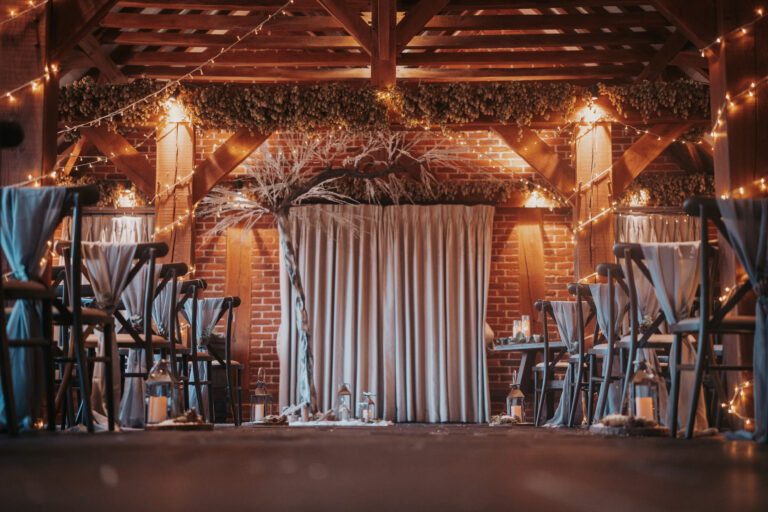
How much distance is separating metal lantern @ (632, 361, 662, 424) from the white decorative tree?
5232 millimetres

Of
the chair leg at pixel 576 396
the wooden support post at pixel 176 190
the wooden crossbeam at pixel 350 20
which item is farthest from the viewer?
the wooden support post at pixel 176 190

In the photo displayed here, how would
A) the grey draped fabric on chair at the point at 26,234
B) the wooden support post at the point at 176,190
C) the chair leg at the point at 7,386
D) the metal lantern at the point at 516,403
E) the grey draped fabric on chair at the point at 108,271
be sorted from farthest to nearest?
the wooden support post at the point at 176,190, the metal lantern at the point at 516,403, the grey draped fabric on chair at the point at 108,271, the grey draped fabric on chair at the point at 26,234, the chair leg at the point at 7,386

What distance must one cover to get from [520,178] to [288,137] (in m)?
2.71

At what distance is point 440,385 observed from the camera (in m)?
9.20

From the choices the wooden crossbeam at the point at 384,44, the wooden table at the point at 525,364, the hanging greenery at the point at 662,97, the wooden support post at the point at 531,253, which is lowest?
Answer: the wooden table at the point at 525,364

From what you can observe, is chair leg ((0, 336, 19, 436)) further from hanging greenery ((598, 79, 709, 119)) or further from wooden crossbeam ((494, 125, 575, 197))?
hanging greenery ((598, 79, 709, 119))

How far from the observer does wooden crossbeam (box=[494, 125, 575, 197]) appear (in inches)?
319

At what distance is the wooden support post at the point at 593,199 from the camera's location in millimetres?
7797

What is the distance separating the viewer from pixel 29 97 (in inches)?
195

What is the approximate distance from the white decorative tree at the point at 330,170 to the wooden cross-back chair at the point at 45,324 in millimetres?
5125

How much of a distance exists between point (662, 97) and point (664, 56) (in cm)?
38

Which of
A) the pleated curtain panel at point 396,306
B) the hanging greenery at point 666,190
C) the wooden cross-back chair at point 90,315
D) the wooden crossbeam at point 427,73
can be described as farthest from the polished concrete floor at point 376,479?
the hanging greenery at point 666,190

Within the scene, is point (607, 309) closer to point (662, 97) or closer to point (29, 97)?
point (662, 97)

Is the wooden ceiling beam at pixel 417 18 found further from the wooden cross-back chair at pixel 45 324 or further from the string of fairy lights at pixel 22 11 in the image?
the wooden cross-back chair at pixel 45 324
